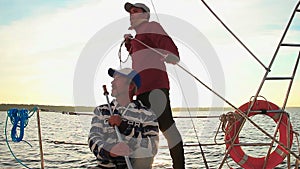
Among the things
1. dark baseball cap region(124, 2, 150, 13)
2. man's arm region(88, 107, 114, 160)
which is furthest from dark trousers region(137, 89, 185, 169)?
man's arm region(88, 107, 114, 160)

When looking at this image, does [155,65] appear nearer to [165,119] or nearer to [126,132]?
[165,119]

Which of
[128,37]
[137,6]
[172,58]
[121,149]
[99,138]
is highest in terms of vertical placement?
[137,6]

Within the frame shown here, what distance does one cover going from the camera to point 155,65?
372 centimetres

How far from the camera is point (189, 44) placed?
4277 mm

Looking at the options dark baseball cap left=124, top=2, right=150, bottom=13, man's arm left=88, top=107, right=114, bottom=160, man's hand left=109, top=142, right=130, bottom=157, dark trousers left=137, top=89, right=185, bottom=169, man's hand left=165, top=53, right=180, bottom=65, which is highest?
dark baseball cap left=124, top=2, right=150, bottom=13

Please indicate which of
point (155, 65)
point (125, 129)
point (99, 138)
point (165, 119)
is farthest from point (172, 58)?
point (99, 138)

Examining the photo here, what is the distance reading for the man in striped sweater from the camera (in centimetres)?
282

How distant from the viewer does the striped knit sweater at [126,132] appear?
2.82m

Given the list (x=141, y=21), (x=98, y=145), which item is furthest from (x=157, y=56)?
(x=98, y=145)

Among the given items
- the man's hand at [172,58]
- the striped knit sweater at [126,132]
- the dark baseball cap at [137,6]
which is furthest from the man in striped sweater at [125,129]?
the dark baseball cap at [137,6]

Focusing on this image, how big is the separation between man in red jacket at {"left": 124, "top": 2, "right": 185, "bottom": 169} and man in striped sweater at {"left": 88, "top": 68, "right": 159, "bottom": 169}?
688mm

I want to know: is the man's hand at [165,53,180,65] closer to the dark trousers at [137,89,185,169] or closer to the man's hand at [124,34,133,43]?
the dark trousers at [137,89,185,169]

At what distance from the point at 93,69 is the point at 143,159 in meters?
1.21

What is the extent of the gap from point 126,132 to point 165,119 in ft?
2.69
